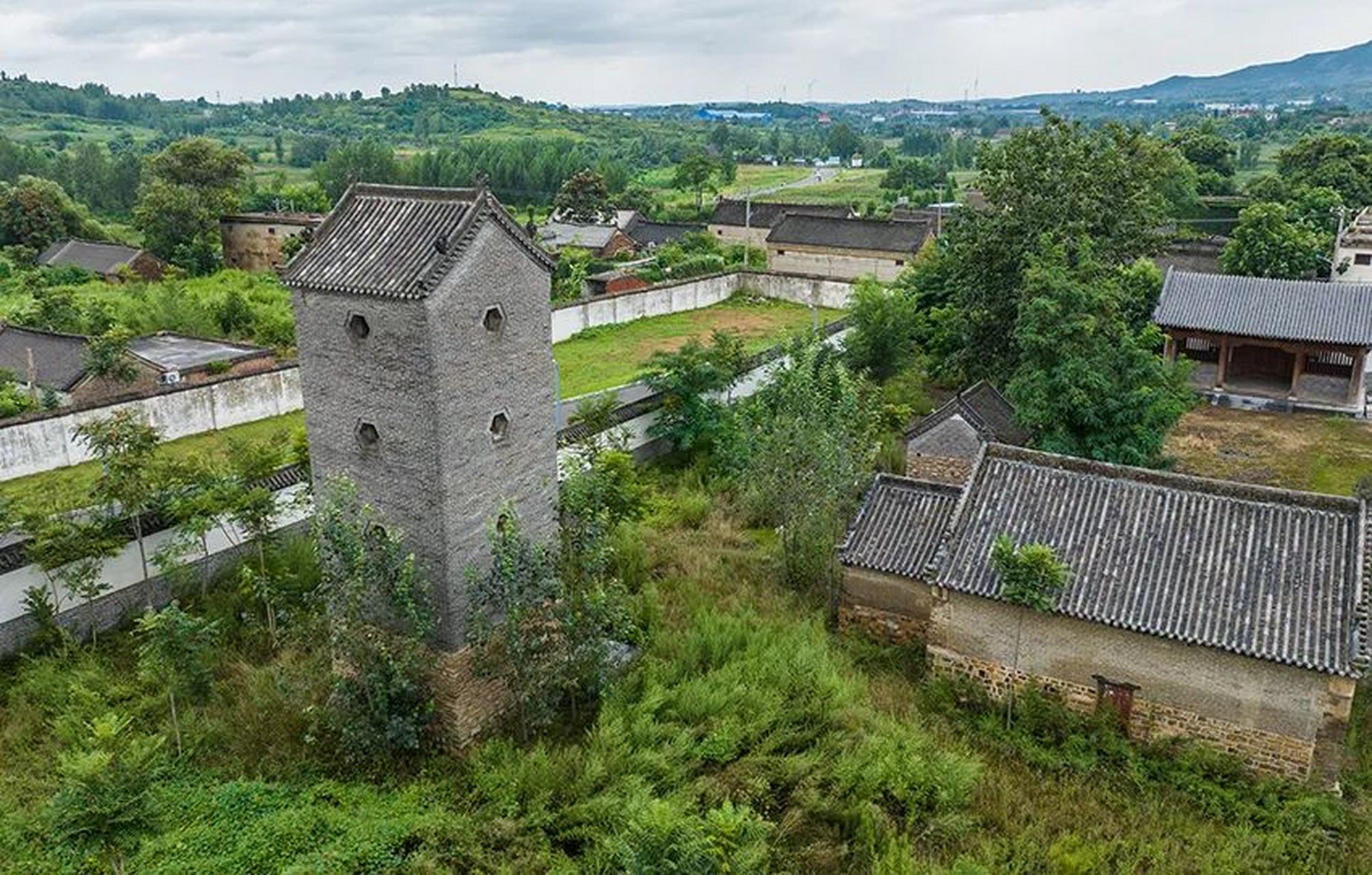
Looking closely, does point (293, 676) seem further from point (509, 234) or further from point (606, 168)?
point (606, 168)

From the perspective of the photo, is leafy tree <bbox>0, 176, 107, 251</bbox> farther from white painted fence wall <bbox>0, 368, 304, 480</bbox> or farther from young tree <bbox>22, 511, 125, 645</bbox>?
young tree <bbox>22, 511, 125, 645</bbox>

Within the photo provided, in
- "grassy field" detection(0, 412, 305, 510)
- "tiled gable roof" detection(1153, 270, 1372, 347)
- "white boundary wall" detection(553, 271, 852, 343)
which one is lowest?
"grassy field" detection(0, 412, 305, 510)

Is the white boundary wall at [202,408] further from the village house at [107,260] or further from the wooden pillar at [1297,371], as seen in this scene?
the village house at [107,260]

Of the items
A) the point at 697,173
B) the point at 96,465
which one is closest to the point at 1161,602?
the point at 96,465

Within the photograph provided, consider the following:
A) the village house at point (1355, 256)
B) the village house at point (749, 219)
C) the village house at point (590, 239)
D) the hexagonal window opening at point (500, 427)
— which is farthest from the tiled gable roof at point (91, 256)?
the village house at point (1355, 256)

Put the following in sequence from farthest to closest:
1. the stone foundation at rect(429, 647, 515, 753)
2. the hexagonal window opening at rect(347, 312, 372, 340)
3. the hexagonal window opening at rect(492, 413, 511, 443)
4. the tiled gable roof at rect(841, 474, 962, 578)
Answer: the tiled gable roof at rect(841, 474, 962, 578) < the hexagonal window opening at rect(492, 413, 511, 443) < the stone foundation at rect(429, 647, 515, 753) < the hexagonal window opening at rect(347, 312, 372, 340)

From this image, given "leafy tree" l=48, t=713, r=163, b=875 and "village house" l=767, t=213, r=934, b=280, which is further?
"village house" l=767, t=213, r=934, b=280

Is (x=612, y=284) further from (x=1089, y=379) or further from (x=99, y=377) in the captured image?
(x=1089, y=379)

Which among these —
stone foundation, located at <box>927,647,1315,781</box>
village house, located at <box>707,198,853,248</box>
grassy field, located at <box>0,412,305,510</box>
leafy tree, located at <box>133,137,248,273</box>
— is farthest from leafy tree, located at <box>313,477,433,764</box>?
village house, located at <box>707,198,853,248</box>
